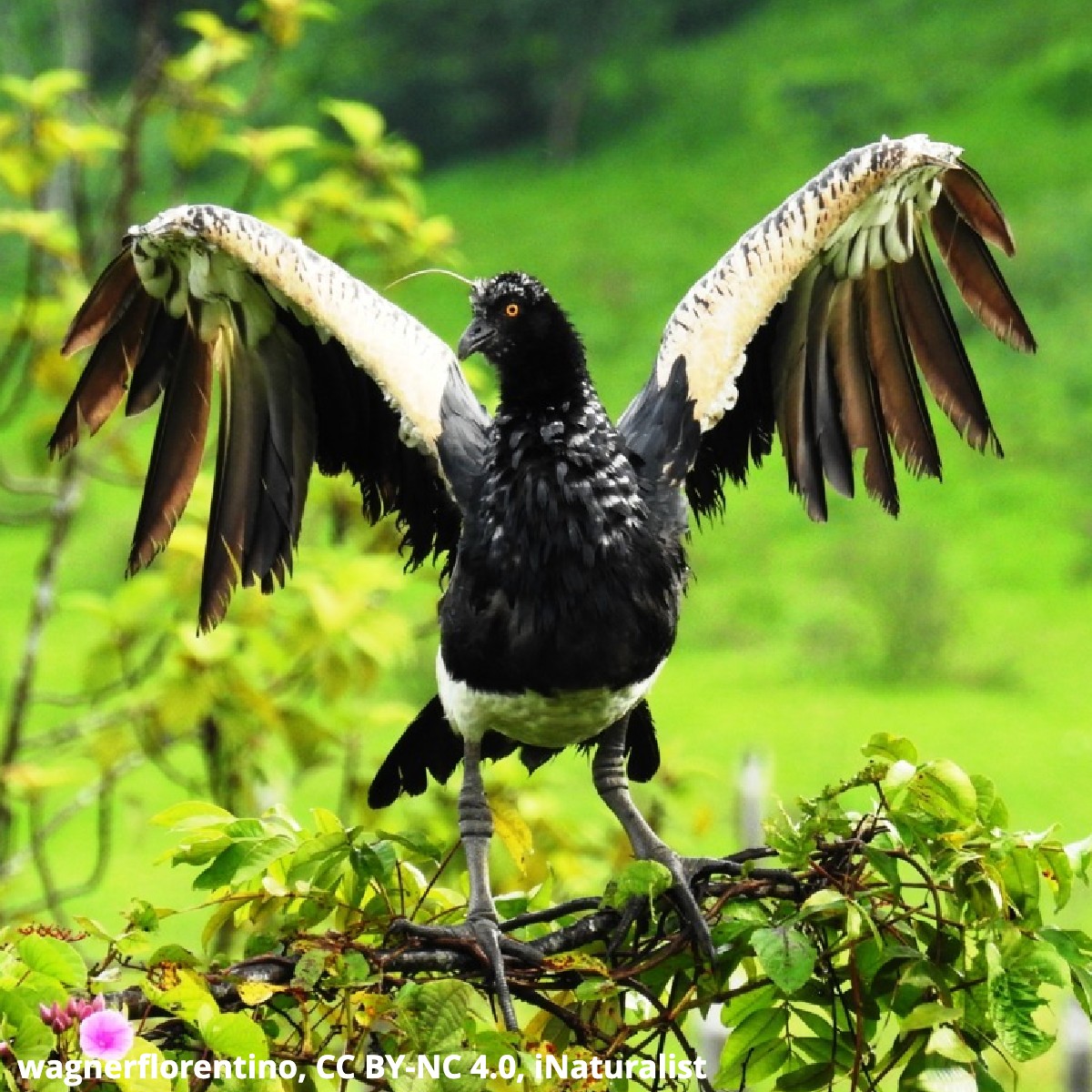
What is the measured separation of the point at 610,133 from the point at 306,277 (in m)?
16.2

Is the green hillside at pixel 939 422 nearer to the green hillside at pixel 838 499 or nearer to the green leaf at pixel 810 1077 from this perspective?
Answer: the green hillside at pixel 838 499

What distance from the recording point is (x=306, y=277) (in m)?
3.28

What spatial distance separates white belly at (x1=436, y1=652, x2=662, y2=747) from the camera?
3.07 m

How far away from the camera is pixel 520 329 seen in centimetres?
327

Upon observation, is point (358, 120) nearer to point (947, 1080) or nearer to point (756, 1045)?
point (756, 1045)

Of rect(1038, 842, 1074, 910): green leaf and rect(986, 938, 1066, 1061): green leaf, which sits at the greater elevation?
rect(1038, 842, 1074, 910): green leaf

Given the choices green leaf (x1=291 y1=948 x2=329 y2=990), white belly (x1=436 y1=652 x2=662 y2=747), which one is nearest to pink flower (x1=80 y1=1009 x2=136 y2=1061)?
green leaf (x1=291 y1=948 x2=329 y2=990)

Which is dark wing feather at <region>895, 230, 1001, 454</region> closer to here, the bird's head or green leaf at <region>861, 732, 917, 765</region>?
the bird's head

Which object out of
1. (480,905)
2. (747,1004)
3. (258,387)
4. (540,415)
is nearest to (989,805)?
(747,1004)

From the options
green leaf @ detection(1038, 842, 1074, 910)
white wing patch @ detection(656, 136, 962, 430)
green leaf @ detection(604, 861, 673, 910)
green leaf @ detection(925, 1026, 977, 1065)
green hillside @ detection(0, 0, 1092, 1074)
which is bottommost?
green leaf @ detection(925, 1026, 977, 1065)

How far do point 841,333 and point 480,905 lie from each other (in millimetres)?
1291

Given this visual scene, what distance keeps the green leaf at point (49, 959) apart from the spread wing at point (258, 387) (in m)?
1.43

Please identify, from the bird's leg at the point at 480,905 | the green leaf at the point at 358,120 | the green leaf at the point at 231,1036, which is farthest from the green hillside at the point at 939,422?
the green leaf at the point at 231,1036

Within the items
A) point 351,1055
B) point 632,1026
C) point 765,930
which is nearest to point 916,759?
point 765,930
